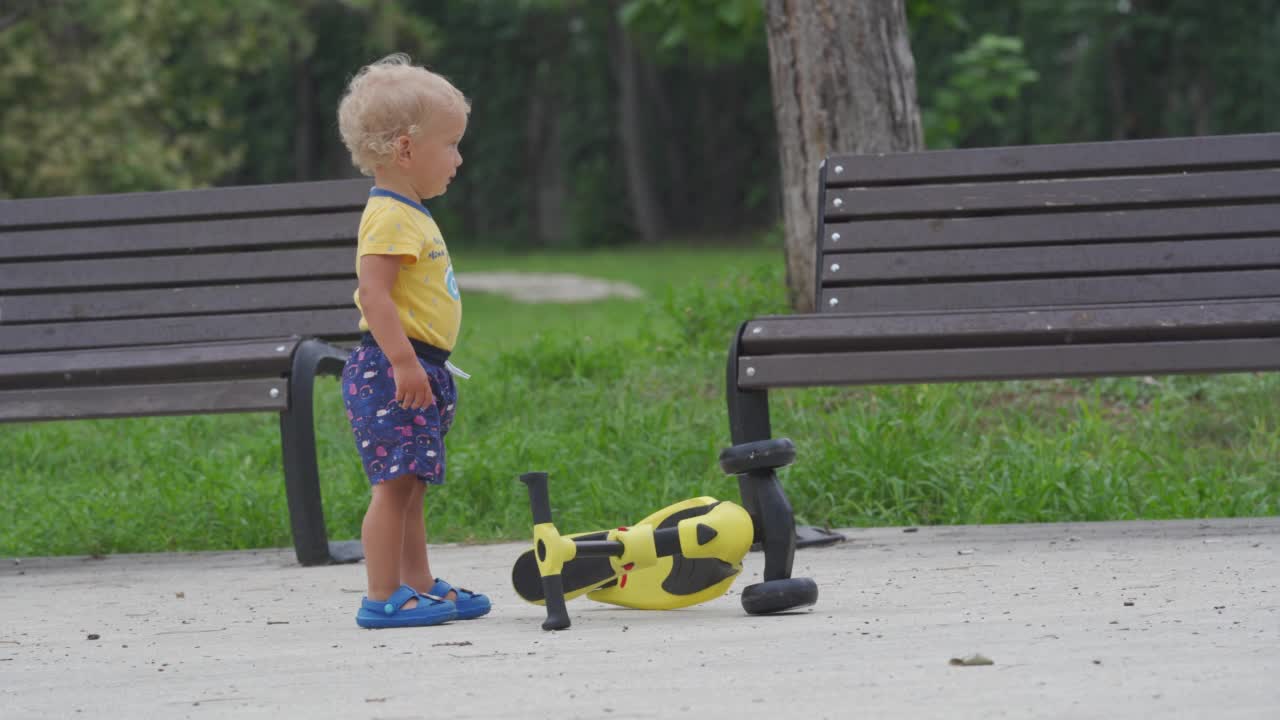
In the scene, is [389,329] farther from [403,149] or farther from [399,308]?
[403,149]

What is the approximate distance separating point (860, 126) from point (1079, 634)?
3.37 m

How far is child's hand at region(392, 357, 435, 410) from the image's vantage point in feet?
9.40

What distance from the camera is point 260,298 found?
166 inches

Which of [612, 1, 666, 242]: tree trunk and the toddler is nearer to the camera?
the toddler

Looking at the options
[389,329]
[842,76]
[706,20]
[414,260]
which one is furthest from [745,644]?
[706,20]

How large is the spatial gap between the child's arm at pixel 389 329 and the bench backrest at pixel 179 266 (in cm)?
126

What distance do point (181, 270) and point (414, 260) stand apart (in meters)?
1.58

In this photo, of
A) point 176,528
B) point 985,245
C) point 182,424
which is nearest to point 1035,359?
point 985,245

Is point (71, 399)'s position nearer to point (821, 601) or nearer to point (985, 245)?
point (821, 601)

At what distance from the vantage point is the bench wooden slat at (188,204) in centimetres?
422

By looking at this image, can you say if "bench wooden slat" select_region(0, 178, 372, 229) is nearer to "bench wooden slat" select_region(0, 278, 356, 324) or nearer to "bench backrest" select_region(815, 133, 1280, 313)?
"bench wooden slat" select_region(0, 278, 356, 324)

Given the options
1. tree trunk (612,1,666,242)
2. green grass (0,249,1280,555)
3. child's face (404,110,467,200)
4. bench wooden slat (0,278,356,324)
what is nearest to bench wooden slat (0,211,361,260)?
bench wooden slat (0,278,356,324)

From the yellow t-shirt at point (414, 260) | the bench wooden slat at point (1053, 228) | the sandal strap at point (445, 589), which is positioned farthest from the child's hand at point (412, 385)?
the bench wooden slat at point (1053, 228)

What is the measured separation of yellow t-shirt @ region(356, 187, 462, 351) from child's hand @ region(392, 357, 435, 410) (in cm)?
13
